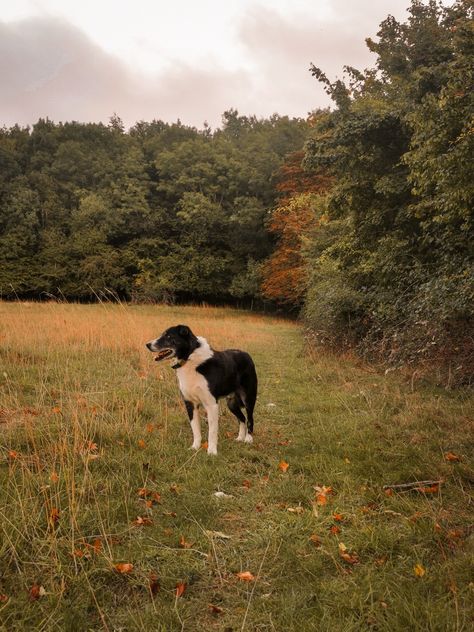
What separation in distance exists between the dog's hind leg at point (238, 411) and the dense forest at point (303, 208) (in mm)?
3581

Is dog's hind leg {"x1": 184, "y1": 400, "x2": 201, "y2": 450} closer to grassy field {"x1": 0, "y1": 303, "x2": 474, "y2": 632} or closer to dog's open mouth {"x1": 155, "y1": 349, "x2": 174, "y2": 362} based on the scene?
grassy field {"x1": 0, "y1": 303, "x2": 474, "y2": 632}

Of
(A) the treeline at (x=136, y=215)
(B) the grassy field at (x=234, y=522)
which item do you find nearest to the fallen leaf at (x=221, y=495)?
(B) the grassy field at (x=234, y=522)

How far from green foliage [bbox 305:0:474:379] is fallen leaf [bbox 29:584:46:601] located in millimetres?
6234

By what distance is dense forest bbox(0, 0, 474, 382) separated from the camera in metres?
7.48

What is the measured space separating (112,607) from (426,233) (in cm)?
889

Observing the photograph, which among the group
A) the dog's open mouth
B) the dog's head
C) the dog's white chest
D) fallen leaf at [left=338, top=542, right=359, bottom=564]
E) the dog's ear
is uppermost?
the dog's ear

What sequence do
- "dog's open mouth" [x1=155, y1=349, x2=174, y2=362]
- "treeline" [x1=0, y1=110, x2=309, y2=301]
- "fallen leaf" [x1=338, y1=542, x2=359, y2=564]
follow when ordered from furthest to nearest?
"treeline" [x1=0, y1=110, x2=309, y2=301], "dog's open mouth" [x1=155, y1=349, x2=174, y2=362], "fallen leaf" [x1=338, y1=542, x2=359, y2=564]

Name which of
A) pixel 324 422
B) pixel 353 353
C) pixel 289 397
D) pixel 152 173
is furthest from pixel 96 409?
pixel 152 173

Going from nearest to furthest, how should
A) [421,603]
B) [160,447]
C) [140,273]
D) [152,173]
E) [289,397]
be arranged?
[421,603], [160,447], [289,397], [140,273], [152,173]

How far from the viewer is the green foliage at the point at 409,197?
271 inches

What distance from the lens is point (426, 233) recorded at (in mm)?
9188

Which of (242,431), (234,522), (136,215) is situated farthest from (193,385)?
(136,215)

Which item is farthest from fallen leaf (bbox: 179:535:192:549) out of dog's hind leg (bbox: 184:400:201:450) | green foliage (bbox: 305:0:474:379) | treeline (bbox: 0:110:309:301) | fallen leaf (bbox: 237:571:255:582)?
treeline (bbox: 0:110:309:301)

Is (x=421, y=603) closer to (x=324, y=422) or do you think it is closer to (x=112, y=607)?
(x=112, y=607)
